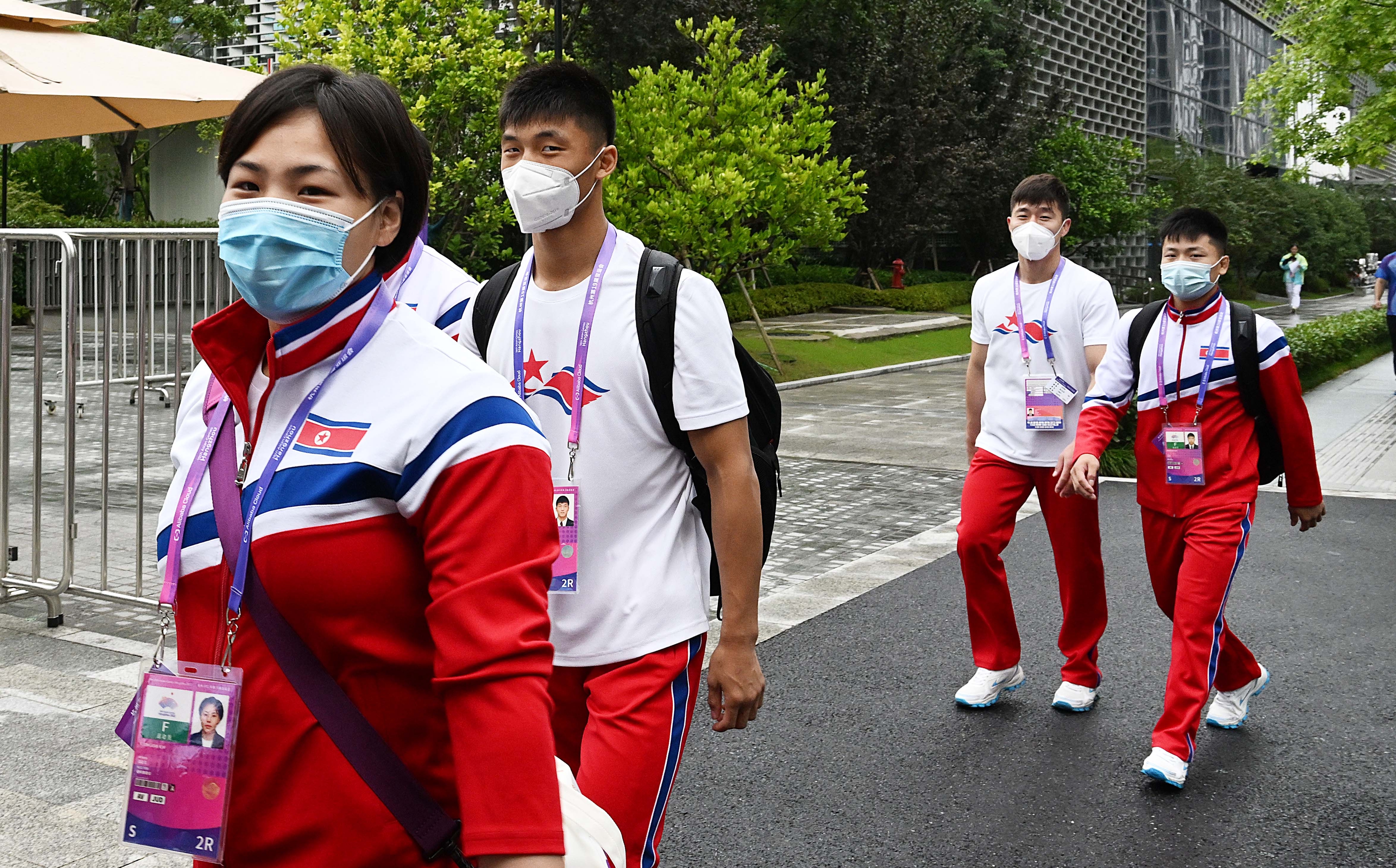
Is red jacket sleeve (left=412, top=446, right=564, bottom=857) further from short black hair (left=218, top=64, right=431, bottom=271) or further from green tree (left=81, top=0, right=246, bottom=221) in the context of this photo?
green tree (left=81, top=0, right=246, bottom=221)

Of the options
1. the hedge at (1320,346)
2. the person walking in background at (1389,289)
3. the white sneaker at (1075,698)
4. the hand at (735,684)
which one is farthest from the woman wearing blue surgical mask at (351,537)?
the person walking in background at (1389,289)

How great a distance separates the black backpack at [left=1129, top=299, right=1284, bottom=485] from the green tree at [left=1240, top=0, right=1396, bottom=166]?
17671 mm

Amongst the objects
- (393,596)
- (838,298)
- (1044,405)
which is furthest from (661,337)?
(838,298)

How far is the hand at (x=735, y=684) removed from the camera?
114 inches

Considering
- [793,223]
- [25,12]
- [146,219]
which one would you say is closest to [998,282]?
[25,12]

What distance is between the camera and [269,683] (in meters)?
1.63

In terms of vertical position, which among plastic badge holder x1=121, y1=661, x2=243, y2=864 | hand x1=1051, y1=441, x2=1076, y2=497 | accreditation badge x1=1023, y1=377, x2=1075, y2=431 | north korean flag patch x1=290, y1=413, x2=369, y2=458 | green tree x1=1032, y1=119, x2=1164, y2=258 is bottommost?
plastic badge holder x1=121, y1=661, x2=243, y2=864

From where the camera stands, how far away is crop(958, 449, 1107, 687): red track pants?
555cm

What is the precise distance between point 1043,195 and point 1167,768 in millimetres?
2432

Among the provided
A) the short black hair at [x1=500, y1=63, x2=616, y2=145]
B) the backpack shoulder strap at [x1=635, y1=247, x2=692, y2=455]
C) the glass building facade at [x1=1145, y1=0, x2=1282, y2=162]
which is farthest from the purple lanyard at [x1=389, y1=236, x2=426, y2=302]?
the glass building facade at [x1=1145, y1=0, x2=1282, y2=162]

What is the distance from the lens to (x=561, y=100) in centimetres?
321

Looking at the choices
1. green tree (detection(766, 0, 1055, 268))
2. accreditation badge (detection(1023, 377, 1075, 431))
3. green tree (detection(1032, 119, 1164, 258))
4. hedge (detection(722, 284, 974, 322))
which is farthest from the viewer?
green tree (detection(1032, 119, 1164, 258))

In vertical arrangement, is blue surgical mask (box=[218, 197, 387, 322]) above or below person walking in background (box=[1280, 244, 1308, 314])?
below

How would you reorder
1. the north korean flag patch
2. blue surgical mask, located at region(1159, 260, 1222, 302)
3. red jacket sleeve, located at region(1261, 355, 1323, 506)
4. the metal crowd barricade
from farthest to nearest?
1. the metal crowd barricade
2. blue surgical mask, located at region(1159, 260, 1222, 302)
3. red jacket sleeve, located at region(1261, 355, 1323, 506)
4. the north korean flag patch
